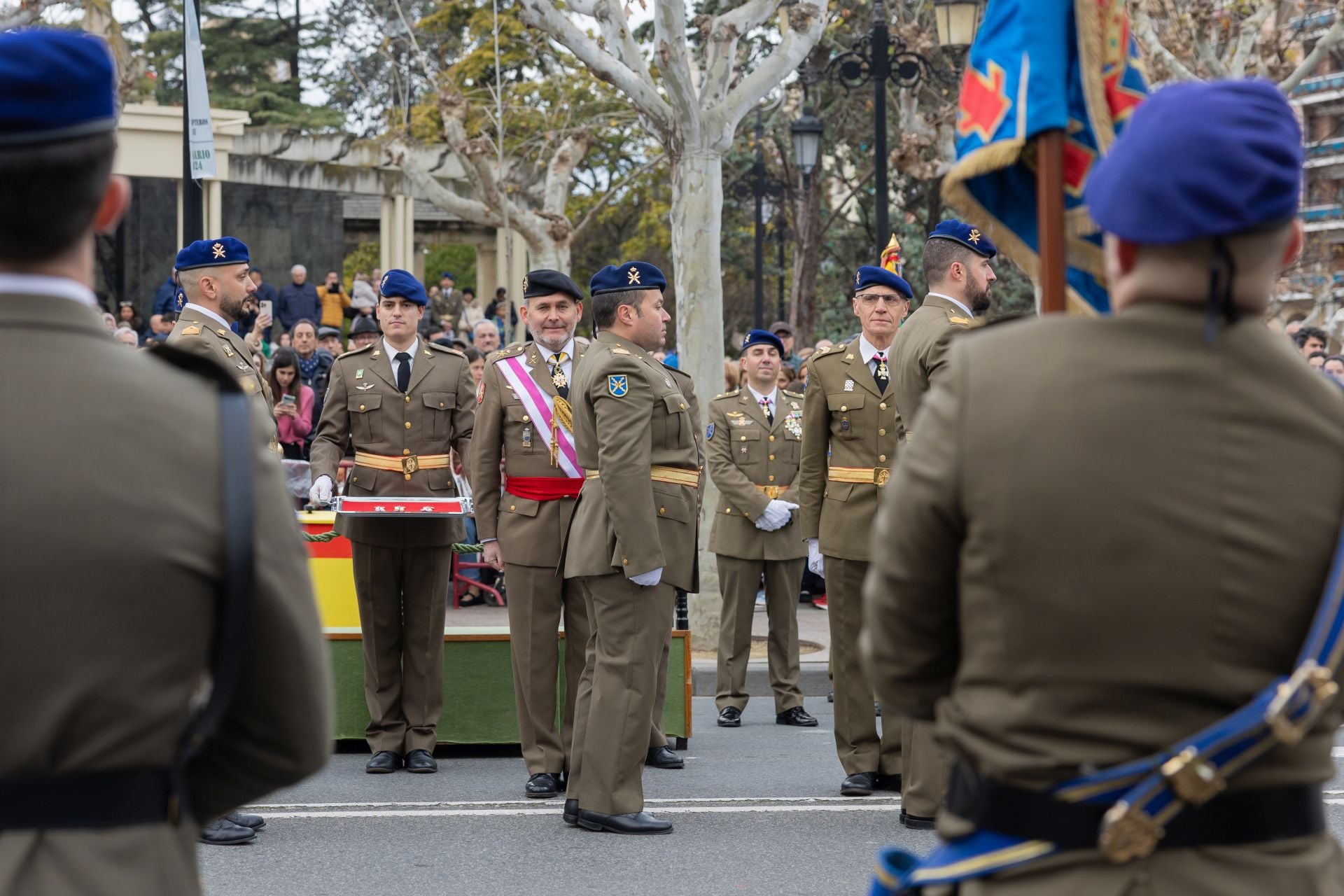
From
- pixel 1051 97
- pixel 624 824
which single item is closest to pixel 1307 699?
pixel 1051 97

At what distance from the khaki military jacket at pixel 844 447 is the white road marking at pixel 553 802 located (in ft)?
3.63

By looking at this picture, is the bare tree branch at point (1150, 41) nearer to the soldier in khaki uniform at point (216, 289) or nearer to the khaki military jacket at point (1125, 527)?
the soldier in khaki uniform at point (216, 289)

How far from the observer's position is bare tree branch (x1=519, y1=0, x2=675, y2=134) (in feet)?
41.2

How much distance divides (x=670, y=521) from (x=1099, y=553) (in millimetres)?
4836

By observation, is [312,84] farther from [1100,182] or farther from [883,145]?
[1100,182]

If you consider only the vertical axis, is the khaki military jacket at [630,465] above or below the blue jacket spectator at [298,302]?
below

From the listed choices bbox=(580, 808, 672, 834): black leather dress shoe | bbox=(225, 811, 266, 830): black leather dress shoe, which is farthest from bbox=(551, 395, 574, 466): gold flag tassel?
bbox=(225, 811, 266, 830): black leather dress shoe

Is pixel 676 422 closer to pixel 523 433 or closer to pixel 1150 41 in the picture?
pixel 523 433

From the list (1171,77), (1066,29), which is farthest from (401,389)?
(1171,77)

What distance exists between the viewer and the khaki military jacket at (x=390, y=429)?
8.27 m

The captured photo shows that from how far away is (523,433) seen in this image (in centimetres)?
790

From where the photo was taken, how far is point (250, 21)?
48.4 m

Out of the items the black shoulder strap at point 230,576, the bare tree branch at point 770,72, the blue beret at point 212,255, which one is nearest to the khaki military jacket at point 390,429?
the blue beret at point 212,255

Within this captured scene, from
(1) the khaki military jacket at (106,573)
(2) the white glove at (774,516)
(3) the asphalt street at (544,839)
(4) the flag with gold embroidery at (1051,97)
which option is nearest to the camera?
(1) the khaki military jacket at (106,573)
